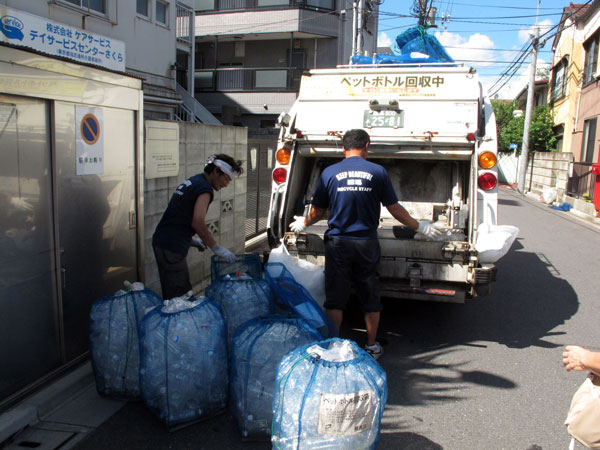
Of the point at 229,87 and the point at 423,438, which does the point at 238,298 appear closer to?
the point at 423,438

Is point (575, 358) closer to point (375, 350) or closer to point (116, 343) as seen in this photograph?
point (375, 350)

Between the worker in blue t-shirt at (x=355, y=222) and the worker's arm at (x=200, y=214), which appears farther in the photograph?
the worker in blue t-shirt at (x=355, y=222)

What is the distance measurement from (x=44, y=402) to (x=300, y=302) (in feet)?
6.06

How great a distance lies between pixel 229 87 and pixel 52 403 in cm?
2078

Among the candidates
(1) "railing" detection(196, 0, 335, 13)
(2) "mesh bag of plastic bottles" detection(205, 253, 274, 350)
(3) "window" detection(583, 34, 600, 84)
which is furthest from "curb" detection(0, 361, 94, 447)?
(1) "railing" detection(196, 0, 335, 13)

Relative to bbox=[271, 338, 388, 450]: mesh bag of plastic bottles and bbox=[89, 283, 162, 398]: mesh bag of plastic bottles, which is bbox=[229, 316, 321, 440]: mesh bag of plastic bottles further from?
bbox=[89, 283, 162, 398]: mesh bag of plastic bottles

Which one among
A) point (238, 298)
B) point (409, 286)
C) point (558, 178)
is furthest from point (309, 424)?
point (558, 178)

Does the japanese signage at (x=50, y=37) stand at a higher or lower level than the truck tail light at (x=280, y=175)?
higher

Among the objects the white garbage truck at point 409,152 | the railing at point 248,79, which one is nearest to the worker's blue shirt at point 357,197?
the white garbage truck at point 409,152

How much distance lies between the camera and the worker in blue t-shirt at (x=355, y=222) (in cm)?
412

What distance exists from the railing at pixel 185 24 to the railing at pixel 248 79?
2.75 m

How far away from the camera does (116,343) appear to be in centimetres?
350

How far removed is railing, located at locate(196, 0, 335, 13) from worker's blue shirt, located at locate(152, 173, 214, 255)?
1954cm

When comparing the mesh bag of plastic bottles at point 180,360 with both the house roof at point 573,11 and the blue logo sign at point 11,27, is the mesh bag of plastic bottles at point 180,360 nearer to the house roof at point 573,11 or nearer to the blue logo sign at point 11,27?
the blue logo sign at point 11,27
